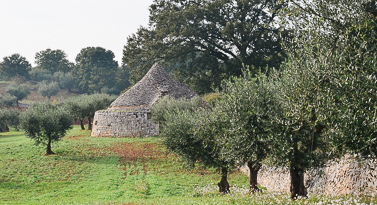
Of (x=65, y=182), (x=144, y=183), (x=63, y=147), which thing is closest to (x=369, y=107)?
(x=144, y=183)

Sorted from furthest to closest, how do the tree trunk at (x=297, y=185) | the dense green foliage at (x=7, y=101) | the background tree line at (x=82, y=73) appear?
the background tree line at (x=82, y=73) → the dense green foliage at (x=7, y=101) → the tree trunk at (x=297, y=185)

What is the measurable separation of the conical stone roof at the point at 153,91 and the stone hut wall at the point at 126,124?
287 cm

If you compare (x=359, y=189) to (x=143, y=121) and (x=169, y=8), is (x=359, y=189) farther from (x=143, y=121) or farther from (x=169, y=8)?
(x=169, y=8)

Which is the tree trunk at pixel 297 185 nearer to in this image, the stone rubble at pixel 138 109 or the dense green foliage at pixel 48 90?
the stone rubble at pixel 138 109

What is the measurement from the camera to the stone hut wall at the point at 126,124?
42.5 m

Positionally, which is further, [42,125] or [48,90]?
[48,90]

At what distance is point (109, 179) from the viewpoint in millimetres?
A: 24547

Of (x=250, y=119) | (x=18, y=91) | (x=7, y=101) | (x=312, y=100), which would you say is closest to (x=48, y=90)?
(x=18, y=91)

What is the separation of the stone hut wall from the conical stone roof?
9.41 ft

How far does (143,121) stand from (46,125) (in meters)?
13.7

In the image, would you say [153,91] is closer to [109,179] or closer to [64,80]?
[109,179]

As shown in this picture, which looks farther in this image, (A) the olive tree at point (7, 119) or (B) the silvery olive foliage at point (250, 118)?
(A) the olive tree at point (7, 119)

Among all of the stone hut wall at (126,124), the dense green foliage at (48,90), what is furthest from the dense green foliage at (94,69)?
the stone hut wall at (126,124)

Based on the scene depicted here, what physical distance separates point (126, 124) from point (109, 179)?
18976 millimetres
